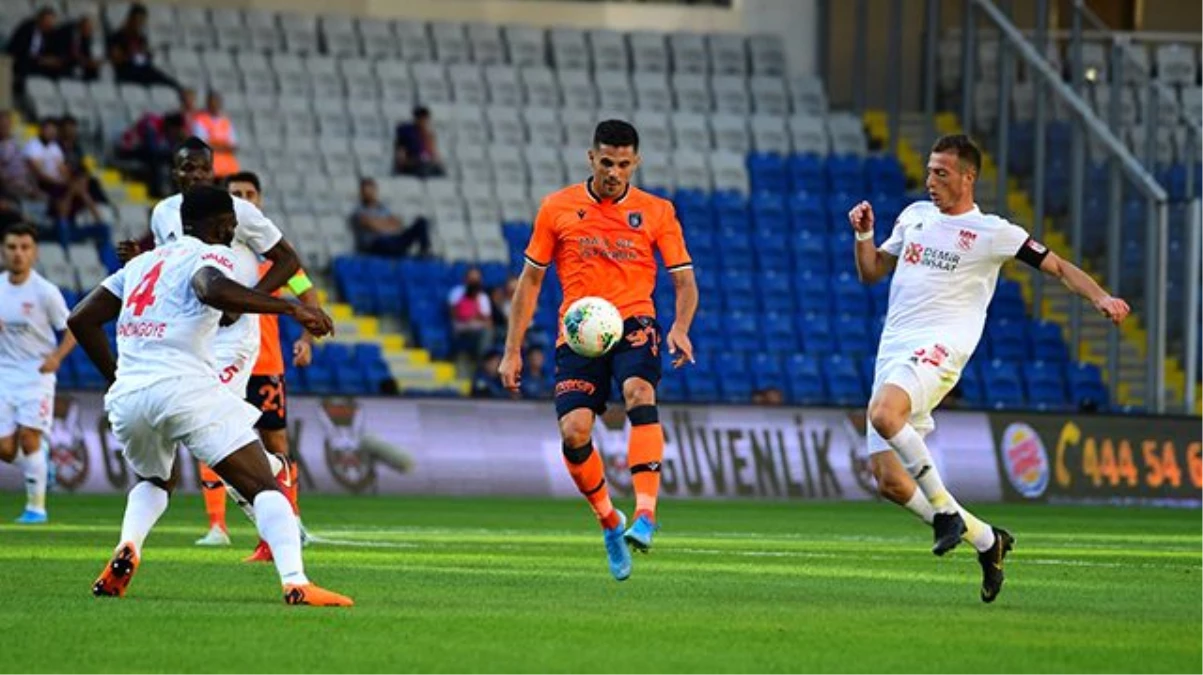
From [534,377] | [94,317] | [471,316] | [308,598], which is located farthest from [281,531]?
[471,316]

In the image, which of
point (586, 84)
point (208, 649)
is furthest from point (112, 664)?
point (586, 84)

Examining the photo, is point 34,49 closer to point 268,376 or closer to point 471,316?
point 471,316

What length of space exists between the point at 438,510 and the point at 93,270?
8.10 metres

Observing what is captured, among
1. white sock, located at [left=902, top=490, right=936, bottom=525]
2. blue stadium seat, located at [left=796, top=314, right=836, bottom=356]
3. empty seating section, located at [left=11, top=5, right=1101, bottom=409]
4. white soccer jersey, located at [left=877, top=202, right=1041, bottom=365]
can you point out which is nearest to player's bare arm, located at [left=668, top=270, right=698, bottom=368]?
white soccer jersey, located at [left=877, top=202, right=1041, bottom=365]

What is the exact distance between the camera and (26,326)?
817 inches

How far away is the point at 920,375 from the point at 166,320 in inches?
155

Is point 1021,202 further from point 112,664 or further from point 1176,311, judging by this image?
point 112,664

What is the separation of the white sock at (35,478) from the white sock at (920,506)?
8.93 meters

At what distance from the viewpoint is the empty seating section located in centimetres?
3219

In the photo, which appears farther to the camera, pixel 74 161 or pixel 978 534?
pixel 74 161

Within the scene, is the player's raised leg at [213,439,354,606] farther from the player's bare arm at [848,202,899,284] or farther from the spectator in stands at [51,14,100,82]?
the spectator in stands at [51,14,100,82]

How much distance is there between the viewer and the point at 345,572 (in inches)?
533

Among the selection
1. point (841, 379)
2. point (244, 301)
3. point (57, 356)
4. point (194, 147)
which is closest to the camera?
point (244, 301)

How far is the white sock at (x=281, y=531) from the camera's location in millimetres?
10805
